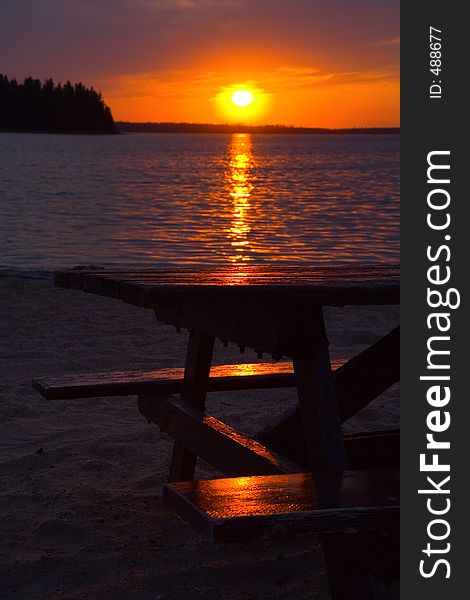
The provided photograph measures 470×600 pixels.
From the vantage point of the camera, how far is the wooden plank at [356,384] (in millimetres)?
3312

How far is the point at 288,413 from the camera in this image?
3404mm

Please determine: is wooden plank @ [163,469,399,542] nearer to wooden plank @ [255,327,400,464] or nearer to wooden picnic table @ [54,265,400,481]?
wooden picnic table @ [54,265,400,481]

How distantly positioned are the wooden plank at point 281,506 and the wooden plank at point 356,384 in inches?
26.3


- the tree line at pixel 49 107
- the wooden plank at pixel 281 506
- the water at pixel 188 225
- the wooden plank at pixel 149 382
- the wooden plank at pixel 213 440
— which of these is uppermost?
the tree line at pixel 49 107

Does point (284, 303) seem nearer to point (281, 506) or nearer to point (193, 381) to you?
point (281, 506)

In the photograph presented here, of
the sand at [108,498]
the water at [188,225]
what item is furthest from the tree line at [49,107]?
the sand at [108,498]

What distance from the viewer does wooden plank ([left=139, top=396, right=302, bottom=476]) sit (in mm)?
3136

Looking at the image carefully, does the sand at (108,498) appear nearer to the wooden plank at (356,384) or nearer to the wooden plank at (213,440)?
the wooden plank at (213,440)

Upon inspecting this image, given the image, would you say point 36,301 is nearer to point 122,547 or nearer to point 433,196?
point 122,547

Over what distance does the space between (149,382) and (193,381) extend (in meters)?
0.25

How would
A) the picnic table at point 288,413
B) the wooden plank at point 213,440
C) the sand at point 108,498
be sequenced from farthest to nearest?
the sand at point 108,498 < the wooden plank at point 213,440 < the picnic table at point 288,413

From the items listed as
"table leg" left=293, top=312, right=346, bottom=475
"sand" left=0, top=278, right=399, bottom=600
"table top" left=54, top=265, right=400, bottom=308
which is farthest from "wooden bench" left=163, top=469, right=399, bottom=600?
"sand" left=0, top=278, right=399, bottom=600

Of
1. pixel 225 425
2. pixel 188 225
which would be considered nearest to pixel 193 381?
pixel 225 425

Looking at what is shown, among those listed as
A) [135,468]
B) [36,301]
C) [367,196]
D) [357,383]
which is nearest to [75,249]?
[36,301]
